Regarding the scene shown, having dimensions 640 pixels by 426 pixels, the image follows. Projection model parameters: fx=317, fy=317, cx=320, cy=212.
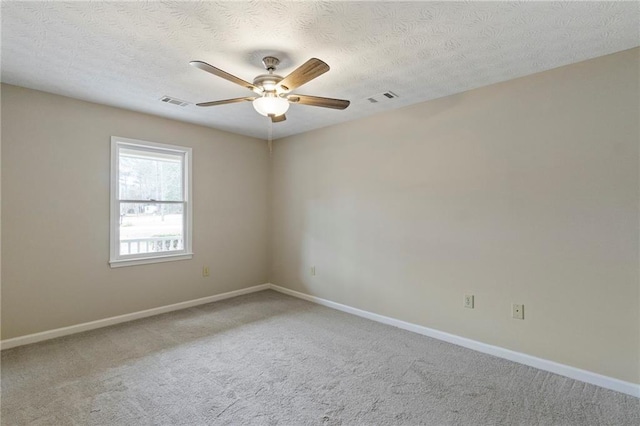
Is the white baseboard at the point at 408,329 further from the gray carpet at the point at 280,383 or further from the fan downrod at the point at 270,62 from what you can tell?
the fan downrod at the point at 270,62

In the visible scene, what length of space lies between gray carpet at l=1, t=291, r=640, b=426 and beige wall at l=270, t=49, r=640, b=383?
352 millimetres

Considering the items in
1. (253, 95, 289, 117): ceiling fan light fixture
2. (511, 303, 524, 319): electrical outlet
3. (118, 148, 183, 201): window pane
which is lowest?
(511, 303, 524, 319): electrical outlet

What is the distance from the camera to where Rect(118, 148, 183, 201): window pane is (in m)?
3.71

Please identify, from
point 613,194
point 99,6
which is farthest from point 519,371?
point 99,6

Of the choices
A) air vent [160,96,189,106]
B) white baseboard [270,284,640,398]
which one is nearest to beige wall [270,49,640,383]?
white baseboard [270,284,640,398]

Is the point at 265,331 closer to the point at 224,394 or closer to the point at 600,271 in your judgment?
the point at 224,394

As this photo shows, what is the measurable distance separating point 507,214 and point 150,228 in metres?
3.94

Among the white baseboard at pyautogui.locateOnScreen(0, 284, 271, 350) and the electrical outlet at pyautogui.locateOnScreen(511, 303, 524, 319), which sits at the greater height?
the electrical outlet at pyautogui.locateOnScreen(511, 303, 524, 319)

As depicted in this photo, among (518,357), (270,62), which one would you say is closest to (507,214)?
(518,357)

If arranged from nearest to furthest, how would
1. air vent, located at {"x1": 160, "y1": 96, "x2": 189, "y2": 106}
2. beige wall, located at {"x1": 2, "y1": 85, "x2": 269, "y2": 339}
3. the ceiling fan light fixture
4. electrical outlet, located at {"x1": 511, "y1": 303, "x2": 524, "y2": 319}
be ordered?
the ceiling fan light fixture < electrical outlet, located at {"x1": 511, "y1": 303, "x2": 524, "y2": 319} < beige wall, located at {"x1": 2, "y1": 85, "x2": 269, "y2": 339} < air vent, located at {"x1": 160, "y1": 96, "x2": 189, "y2": 106}

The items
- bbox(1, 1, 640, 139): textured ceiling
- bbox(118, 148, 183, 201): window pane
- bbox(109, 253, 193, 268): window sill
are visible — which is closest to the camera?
bbox(1, 1, 640, 139): textured ceiling

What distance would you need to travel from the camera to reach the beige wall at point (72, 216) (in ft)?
9.69

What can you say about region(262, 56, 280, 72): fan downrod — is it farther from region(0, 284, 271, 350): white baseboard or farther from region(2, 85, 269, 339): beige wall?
region(0, 284, 271, 350): white baseboard

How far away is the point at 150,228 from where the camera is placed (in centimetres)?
394
